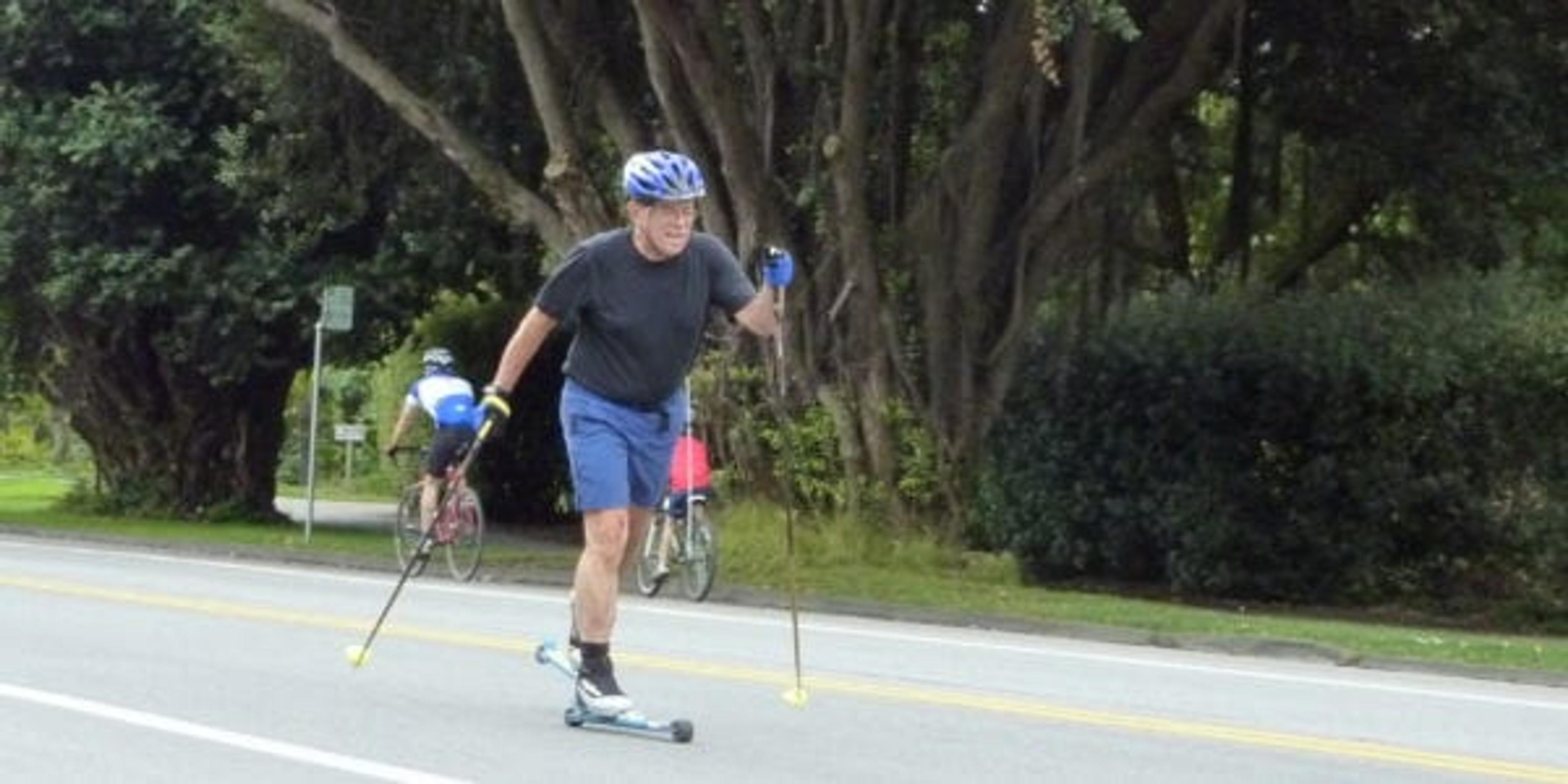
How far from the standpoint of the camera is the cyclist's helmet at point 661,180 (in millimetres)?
8914

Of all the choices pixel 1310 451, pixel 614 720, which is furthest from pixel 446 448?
pixel 614 720

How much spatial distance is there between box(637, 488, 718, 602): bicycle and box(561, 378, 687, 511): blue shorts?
30.4 ft

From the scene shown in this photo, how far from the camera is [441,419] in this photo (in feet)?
66.2

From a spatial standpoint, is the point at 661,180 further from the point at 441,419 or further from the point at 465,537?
the point at 465,537

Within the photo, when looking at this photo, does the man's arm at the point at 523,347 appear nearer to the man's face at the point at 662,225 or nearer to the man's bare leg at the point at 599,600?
the man's face at the point at 662,225

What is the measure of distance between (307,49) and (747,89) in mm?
5632

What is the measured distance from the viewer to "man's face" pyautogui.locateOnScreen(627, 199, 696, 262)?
8.97 meters

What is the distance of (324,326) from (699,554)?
722cm

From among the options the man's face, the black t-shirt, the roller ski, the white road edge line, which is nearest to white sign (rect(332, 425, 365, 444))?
the white road edge line

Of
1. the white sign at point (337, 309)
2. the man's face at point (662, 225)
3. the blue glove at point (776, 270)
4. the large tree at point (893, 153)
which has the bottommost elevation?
the blue glove at point (776, 270)

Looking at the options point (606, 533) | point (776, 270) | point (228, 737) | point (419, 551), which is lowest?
point (228, 737)

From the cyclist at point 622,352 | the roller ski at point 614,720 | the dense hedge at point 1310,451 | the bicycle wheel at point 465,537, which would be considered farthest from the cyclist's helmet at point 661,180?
the dense hedge at point 1310,451

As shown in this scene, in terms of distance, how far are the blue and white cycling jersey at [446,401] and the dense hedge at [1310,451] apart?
4.66 m

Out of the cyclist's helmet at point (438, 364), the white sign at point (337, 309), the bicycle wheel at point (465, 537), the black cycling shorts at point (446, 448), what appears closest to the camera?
the black cycling shorts at point (446, 448)
